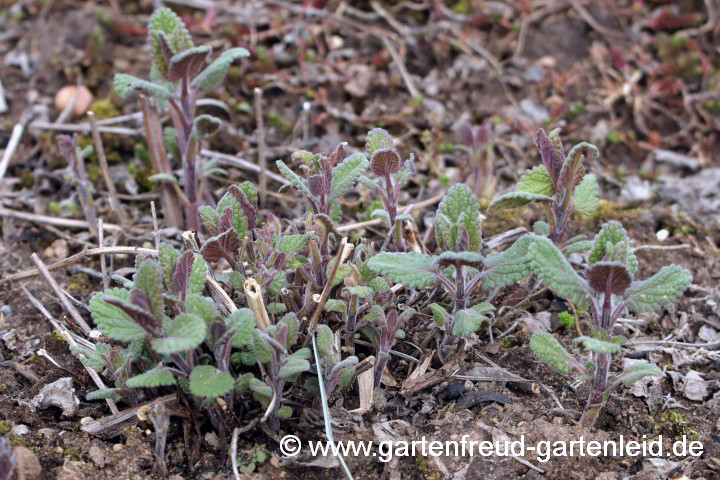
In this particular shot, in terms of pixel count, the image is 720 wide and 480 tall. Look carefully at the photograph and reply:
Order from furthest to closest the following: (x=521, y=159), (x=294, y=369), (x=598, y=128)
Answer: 1. (x=598, y=128)
2. (x=521, y=159)
3. (x=294, y=369)

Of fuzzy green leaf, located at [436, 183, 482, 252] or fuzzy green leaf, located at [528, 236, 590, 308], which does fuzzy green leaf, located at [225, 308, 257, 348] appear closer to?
fuzzy green leaf, located at [436, 183, 482, 252]

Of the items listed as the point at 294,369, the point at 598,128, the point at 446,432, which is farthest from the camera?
the point at 598,128

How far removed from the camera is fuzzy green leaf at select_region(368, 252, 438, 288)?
7.41ft

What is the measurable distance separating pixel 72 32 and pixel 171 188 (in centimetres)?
172

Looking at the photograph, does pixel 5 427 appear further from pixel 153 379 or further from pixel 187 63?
pixel 187 63

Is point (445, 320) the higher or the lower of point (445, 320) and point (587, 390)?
the higher

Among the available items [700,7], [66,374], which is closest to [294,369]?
[66,374]

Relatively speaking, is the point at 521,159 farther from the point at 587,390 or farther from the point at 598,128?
the point at 587,390

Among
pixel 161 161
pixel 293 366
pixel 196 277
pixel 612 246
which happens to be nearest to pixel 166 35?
pixel 161 161

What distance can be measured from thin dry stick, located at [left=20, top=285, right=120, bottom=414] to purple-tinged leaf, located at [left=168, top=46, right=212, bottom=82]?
1.06 m

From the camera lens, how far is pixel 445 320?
2389 millimetres

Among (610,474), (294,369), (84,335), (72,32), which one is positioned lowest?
(610,474)

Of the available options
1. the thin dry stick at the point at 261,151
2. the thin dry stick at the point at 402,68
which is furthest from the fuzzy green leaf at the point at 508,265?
the thin dry stick at the point at 402,68

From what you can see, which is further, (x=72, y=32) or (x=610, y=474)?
(x=72, y=32)
